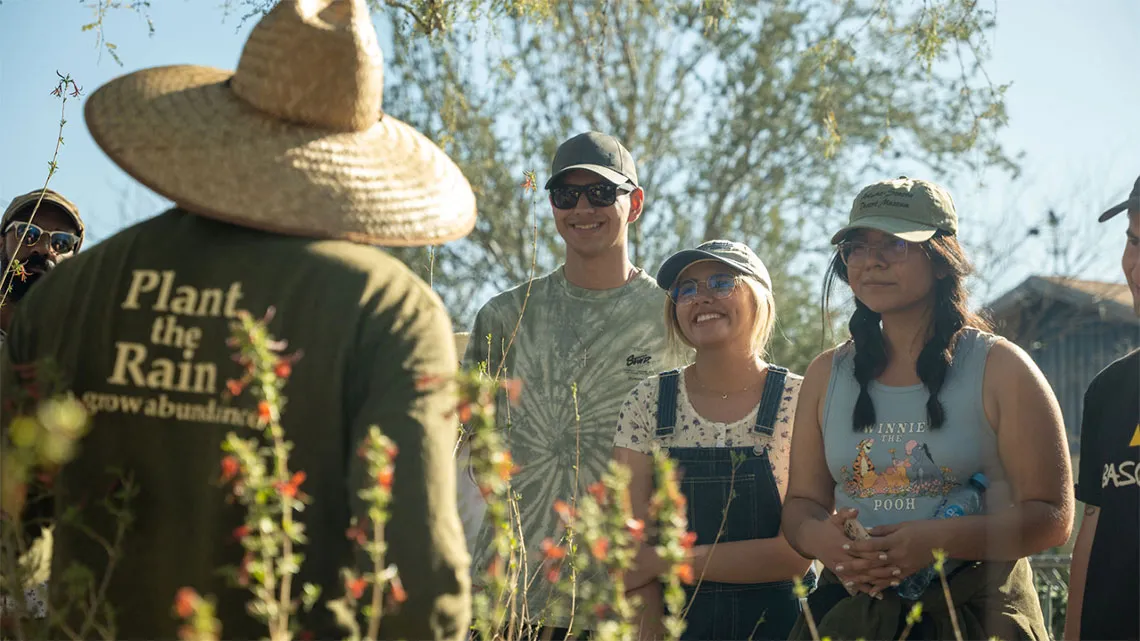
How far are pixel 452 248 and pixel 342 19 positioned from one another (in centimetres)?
1774

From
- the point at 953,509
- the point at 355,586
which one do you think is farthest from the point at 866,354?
the point at 355,586

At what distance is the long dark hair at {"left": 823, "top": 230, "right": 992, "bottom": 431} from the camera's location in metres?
3.62

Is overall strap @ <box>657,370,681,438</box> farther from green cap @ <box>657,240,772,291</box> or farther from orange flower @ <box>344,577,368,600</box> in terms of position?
orange flower @ <box>344,577,368,600</box>

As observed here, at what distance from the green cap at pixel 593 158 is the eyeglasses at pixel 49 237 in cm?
176

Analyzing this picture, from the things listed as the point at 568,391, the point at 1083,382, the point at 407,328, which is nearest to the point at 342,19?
the point at 407,328

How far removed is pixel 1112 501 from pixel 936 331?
2.13 feet

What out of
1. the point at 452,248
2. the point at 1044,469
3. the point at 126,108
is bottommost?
the point at 1044,469

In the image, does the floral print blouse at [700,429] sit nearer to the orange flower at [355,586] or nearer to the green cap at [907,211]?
the green cap at [907,211]

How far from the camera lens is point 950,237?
3887 millimetres

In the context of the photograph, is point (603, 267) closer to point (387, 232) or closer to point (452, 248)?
point (387, 232)

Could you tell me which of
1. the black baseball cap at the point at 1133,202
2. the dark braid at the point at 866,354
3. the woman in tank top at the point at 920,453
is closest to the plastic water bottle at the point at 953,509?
the woman in tank top at the point at 920,453

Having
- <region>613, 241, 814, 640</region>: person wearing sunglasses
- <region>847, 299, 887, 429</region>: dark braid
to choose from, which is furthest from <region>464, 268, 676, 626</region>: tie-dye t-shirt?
<region>847, 299, 887, 429</region>: dark braid

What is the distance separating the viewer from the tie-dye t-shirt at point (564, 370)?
15.4 ft

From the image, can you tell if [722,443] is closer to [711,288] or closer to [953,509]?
[711,288]
